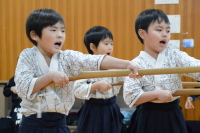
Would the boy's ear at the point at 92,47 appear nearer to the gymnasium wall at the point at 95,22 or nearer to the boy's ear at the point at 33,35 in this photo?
the boy's ear at the point at 33,35

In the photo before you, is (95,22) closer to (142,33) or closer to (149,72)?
(142,33)

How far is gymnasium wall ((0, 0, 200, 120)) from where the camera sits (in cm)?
500

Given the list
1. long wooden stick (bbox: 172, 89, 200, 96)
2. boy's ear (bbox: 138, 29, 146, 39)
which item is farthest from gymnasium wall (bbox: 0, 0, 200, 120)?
long wooden stick (bbox: 172, 89, 200, 96)

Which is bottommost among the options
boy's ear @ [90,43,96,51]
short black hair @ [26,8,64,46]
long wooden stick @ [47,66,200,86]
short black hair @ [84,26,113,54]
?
long wooden stick @ [47,66,200,86]

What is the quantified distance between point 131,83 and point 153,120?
31cm

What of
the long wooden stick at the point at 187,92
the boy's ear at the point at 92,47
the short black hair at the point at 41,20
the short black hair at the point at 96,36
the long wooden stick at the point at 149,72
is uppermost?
the short black hair at the point at 41,20

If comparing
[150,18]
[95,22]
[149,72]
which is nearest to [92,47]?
[150,18]

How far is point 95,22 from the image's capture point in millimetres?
→ 5188

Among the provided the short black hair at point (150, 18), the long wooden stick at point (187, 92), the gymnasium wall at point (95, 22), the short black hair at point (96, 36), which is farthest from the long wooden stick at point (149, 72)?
the gymnasium wall at point (95, 22)

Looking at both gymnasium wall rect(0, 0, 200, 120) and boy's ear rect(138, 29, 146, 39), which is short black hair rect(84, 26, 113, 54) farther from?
gymnasium wall rect(0, 0, 200, 120)

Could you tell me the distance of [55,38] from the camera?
192cm

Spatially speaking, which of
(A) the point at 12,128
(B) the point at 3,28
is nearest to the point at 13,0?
(B) the point at 3,28

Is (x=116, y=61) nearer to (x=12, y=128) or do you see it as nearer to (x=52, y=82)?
(x=52, y=82)

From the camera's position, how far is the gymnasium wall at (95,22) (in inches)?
197
